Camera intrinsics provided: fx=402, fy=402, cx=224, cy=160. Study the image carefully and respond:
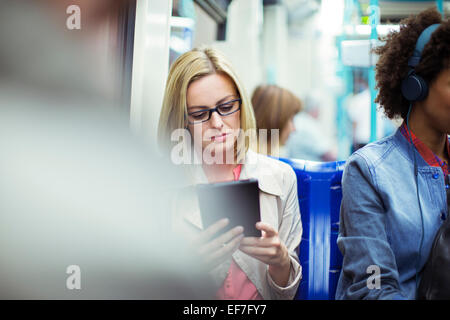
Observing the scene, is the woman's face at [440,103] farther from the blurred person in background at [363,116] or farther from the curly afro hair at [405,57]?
the blurred person in background at [363,116]

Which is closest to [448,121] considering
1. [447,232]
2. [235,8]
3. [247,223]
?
[447,232]

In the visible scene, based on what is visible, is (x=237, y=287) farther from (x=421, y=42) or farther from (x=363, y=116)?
(x=363, y=116)

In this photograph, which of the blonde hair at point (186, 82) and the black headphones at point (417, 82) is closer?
the black headphones at point (417, 82)

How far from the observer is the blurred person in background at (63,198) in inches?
41.9

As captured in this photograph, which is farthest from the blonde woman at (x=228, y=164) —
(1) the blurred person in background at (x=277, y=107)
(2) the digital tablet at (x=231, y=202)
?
(1) the blurred person in background at (x=277, y=107)

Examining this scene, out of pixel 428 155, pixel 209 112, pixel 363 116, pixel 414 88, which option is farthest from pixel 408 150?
pixel 363 116

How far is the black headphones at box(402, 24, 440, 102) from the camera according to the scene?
1004mm

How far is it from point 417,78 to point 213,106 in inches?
20.6

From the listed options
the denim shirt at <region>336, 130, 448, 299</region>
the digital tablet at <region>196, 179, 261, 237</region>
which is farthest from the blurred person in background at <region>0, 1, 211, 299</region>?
the denim shirt at <region>336, 130, 448, 299</region>

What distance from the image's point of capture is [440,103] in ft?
3.29

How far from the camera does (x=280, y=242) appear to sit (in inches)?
41.9

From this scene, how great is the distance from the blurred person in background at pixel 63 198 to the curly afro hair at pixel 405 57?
2.21 feet

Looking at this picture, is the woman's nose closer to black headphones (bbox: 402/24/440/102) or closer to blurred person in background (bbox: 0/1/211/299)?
blurred person in background (bbox: 0/1/211/299)

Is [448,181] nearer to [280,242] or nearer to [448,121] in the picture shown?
[448,121]
